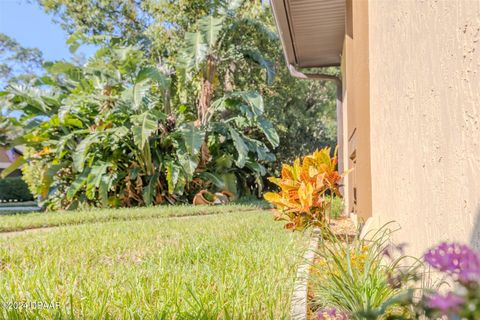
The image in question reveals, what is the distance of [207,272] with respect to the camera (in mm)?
2562

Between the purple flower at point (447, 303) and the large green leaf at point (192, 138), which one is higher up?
the large green leaf at point (192, 138)

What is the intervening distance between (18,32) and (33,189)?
82.3ft

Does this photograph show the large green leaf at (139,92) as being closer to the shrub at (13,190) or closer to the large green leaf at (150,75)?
the large green leaf at (150,75)

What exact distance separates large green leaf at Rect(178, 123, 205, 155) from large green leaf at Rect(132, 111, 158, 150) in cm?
65

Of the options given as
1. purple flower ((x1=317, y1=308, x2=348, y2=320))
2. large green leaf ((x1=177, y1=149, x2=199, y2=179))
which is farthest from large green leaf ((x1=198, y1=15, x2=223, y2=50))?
purple flower ((x1=317, y1=308, x2=348, y2=320))

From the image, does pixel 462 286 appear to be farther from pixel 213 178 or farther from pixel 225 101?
pixel 225 101

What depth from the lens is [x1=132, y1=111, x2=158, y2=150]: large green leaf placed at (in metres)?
9.01

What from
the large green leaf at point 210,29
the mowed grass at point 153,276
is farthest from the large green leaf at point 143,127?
the mowed grass at point 153,276

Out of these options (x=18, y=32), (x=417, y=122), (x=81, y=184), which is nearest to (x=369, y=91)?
(x=417, y=122)

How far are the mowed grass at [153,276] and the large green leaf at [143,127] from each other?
4.66 m

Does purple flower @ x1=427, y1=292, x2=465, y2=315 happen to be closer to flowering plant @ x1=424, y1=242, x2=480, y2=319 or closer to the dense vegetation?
flowering plant @ x1=424, y1=242, x2=480, y2=319

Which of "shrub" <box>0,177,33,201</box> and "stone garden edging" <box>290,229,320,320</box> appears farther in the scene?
"shrub" <box>0,177,33,201</box>

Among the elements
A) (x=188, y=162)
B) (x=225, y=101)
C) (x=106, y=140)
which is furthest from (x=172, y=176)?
(x=225, y=101)

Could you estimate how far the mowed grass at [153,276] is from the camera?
1898mm
